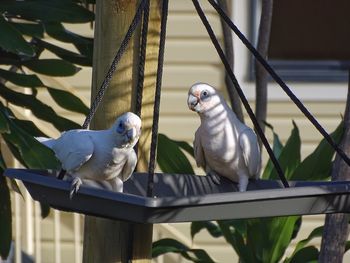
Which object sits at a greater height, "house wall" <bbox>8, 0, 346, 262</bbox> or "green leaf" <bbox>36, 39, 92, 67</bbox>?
"green leaf" <bbox>36, 39, 92, 67</bbox>

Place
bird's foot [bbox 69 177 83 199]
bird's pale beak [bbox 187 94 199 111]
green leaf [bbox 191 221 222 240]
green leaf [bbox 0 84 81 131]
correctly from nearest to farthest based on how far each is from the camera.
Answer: bird's foot [bbox 69 177 83 199] → bird's pale beak [bbox 187 94 199 111] → green leaf [bbox 0 84 81 131] → green leaf [bbox 191 221 222 240]

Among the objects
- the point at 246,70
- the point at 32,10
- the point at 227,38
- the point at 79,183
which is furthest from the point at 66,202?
the point at 246,70

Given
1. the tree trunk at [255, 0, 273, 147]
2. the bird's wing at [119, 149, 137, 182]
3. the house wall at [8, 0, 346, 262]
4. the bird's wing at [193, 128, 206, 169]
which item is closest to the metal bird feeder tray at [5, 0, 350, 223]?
the bird's wing at [119, 149, 137, 182]

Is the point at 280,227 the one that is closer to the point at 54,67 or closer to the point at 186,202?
the point at 54,67

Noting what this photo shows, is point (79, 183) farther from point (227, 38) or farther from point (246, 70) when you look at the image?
point (246, 70)

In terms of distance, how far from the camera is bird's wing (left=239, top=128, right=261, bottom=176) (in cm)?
249

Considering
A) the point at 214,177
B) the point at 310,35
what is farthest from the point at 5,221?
the point at 310,35

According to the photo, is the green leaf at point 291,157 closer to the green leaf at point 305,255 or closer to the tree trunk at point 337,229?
the green leaf at point 305,255

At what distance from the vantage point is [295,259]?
378 centimetres

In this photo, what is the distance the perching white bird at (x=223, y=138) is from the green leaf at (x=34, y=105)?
1324 mm

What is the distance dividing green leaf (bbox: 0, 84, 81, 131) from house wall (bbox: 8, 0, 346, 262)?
1.90 meters

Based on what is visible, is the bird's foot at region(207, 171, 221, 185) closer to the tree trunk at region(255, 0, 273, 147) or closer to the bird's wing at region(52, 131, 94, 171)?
the bird's wing at region(52, 131, 94, 171)

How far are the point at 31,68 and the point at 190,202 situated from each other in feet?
6.24

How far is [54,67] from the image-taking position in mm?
3768
